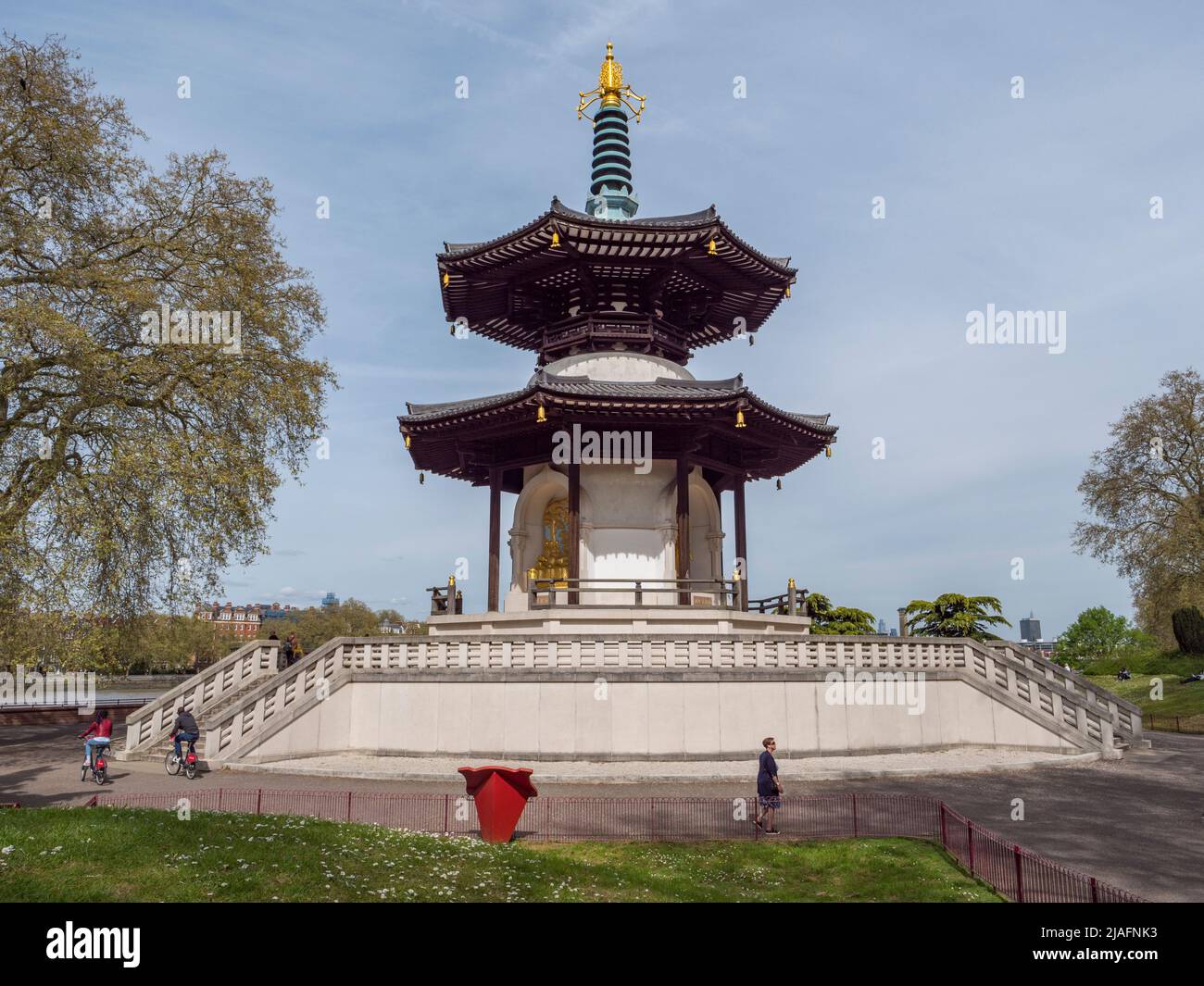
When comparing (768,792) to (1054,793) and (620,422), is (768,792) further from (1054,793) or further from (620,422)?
(620,422)

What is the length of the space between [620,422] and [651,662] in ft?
25.7

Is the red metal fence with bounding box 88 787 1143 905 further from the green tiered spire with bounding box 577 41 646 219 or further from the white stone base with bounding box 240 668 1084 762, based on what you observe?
the green tiered spire with bounding box 577 41 646 219

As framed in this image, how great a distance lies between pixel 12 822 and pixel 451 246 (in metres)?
22.6

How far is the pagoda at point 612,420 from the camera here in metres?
25.1

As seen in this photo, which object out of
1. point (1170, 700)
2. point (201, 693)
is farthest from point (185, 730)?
point (1170, 700)

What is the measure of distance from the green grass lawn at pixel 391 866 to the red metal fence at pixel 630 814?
2.19ft

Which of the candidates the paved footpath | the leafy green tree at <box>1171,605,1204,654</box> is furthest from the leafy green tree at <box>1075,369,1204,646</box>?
the paved footpath

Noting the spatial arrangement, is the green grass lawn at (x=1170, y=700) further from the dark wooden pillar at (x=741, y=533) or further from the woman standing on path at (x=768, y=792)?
the woman standing on path at (x=768, y=792)

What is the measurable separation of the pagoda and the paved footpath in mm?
7395

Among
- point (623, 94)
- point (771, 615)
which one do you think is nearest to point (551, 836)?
point (771, 615)

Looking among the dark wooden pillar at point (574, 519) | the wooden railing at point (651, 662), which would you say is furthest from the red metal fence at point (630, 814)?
the dark wooden pillar at point (574, 519)

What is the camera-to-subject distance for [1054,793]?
16.9 m
